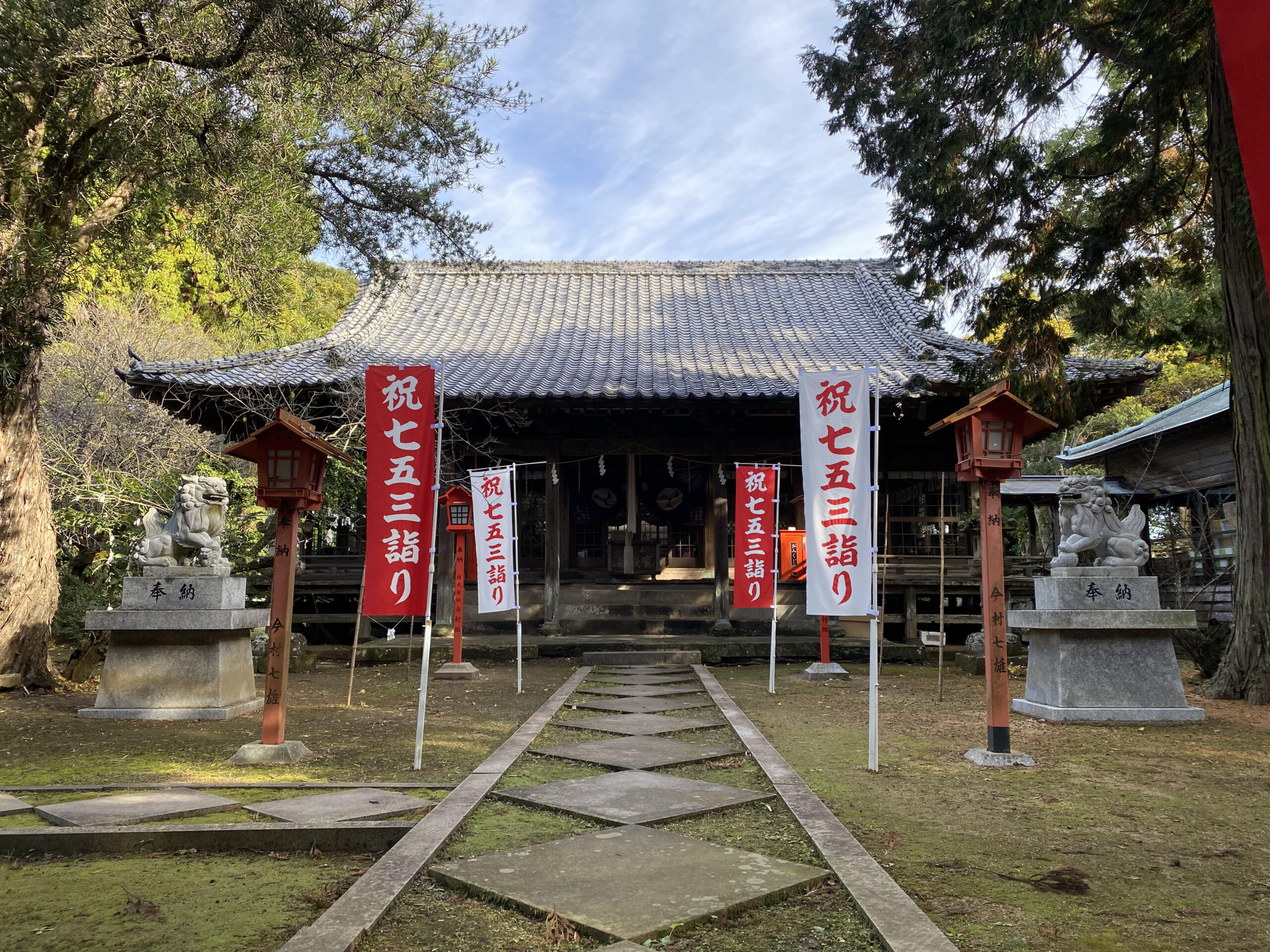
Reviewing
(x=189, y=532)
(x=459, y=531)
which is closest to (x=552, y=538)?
(x=459, y=531)

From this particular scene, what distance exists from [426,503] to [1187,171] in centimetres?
912

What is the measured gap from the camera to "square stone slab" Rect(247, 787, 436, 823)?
4184 mm

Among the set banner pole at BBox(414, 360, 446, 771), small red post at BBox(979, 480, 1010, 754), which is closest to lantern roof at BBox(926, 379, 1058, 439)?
small red post at BBox(979, 480, 1010, 754)

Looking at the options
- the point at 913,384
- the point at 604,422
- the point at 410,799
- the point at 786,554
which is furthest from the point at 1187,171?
the point at 410,799

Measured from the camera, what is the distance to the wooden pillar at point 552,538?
13.9m

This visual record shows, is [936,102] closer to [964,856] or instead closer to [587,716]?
[587,716]

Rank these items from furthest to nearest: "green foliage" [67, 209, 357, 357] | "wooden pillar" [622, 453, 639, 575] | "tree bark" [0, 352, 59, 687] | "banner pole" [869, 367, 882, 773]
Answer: "wooden pillar" [622, 453, 639, 575], "green foliage" [67, 209, 357, 357], "tree bark" [0, 352, 59, 687], "banner pole" [869, 367, 882, 773]

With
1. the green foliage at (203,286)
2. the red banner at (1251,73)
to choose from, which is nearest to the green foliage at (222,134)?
the green foliage at (203,286)

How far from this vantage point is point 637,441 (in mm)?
14148

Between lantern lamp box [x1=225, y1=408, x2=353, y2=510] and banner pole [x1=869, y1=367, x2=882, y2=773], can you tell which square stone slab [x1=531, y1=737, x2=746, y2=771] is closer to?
banner pole [x1=869, y1=367, x2=882, y2=773]

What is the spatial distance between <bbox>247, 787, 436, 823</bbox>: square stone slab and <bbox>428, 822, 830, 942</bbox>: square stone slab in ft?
3.13

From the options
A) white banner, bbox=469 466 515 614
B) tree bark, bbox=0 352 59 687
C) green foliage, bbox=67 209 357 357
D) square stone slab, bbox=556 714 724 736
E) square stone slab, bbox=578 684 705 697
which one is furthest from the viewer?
green foliage, bbox=67 209 357 357

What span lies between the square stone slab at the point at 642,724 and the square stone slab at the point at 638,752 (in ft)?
1.19

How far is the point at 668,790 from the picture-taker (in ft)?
15.7
